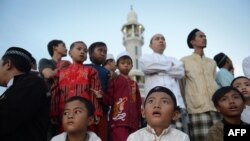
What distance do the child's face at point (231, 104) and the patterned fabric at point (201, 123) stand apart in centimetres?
83

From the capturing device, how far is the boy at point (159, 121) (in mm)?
3461

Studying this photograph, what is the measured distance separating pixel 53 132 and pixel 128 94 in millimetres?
1303

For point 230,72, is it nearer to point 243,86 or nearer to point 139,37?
point 243,86

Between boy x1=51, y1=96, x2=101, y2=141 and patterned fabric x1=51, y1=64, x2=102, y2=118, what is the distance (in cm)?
58

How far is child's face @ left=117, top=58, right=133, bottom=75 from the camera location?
535 centimetres

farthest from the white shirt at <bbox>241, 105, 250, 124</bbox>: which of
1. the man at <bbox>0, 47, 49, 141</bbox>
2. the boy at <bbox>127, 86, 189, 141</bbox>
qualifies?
the man at <bbox>0, 47, 49, 141</bbox>

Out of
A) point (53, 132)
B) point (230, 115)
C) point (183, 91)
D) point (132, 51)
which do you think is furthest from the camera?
point (132, 51)

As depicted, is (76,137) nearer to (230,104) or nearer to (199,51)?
(230,104)

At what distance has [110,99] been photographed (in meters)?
4.93

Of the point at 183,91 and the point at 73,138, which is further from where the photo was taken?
the point at 183,91

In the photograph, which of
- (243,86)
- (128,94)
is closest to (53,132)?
(128,94)

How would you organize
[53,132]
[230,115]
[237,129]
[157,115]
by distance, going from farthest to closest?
1. [53,132]
2. [230,115]
3. [157,115]
4. [237,129]

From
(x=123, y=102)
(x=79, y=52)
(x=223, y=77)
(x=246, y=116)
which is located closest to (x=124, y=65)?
(x=123, y=102)

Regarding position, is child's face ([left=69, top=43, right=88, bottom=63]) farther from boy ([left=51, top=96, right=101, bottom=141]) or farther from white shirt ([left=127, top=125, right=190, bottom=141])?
white shirt ([left=127, top=125, right=190, bottom=141])
